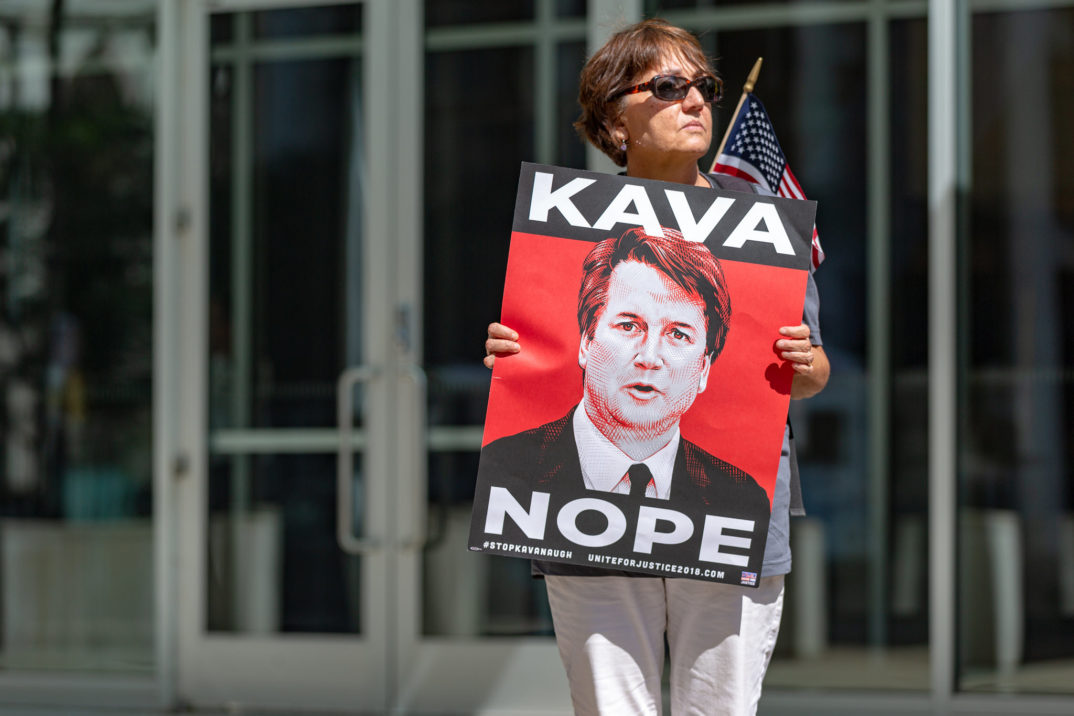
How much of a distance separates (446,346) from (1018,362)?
200 cm

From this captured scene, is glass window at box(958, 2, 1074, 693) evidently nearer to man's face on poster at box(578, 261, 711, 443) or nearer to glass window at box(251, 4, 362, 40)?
glass window at box(251, 4, 362, 40)

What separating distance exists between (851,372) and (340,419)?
1849mm

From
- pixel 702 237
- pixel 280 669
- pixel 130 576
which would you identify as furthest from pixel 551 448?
pixel 130 576

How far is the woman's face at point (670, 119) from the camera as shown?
191cm

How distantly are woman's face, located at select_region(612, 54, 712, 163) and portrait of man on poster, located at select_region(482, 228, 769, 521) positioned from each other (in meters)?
0.17

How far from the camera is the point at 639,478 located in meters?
1.84

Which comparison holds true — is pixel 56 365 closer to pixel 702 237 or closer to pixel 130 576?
pixel 130 576

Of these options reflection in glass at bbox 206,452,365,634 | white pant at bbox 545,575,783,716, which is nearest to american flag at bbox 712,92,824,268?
white pant at bbox 545,575,783,716

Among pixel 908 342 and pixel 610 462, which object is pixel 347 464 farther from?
pixel 610 462

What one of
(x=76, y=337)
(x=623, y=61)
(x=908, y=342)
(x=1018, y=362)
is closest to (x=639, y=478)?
(x=623, y=61)

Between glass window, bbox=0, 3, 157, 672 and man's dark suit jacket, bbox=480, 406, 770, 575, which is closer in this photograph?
man's dark suit jacket, bbox=480, 406, 770, 575

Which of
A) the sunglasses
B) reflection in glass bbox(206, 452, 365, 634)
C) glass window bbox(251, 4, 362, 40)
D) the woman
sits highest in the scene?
glass window bbox(251, 4, 362, 40)

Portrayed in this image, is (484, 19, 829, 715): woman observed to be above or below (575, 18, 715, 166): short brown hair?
below

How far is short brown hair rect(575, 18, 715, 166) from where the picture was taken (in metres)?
1.93
